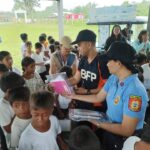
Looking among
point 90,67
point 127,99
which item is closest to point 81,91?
point 90,67

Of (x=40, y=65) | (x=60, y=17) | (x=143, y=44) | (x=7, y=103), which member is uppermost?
(x=60, y=17)

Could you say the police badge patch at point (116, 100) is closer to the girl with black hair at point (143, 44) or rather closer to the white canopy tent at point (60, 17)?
the girl with black hair at point (143, 44)

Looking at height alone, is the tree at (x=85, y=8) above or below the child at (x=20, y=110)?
above

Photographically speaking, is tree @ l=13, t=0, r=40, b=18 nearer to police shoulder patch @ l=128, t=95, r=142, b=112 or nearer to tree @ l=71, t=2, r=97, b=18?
tree @ l=71, t=2, r=97, b=18

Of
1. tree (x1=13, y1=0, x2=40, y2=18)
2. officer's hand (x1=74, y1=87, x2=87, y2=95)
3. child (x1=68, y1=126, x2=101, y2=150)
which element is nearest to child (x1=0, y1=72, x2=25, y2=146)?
officer's hand (x1=74, y1=87, x2=87, y2=95)

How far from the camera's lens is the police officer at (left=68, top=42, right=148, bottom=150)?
6.07 ft

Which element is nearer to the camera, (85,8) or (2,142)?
(2,142)

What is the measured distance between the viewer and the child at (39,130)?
6.31 feet

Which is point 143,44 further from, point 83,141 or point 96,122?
point 83,141

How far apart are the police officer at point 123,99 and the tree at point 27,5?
611 centimetres

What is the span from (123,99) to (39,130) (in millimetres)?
696

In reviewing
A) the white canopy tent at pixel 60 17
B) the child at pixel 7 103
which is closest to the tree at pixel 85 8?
the white canopy tent at pixel 60 17

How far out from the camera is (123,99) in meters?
1.91

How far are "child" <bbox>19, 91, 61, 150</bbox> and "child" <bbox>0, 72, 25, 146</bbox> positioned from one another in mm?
277
